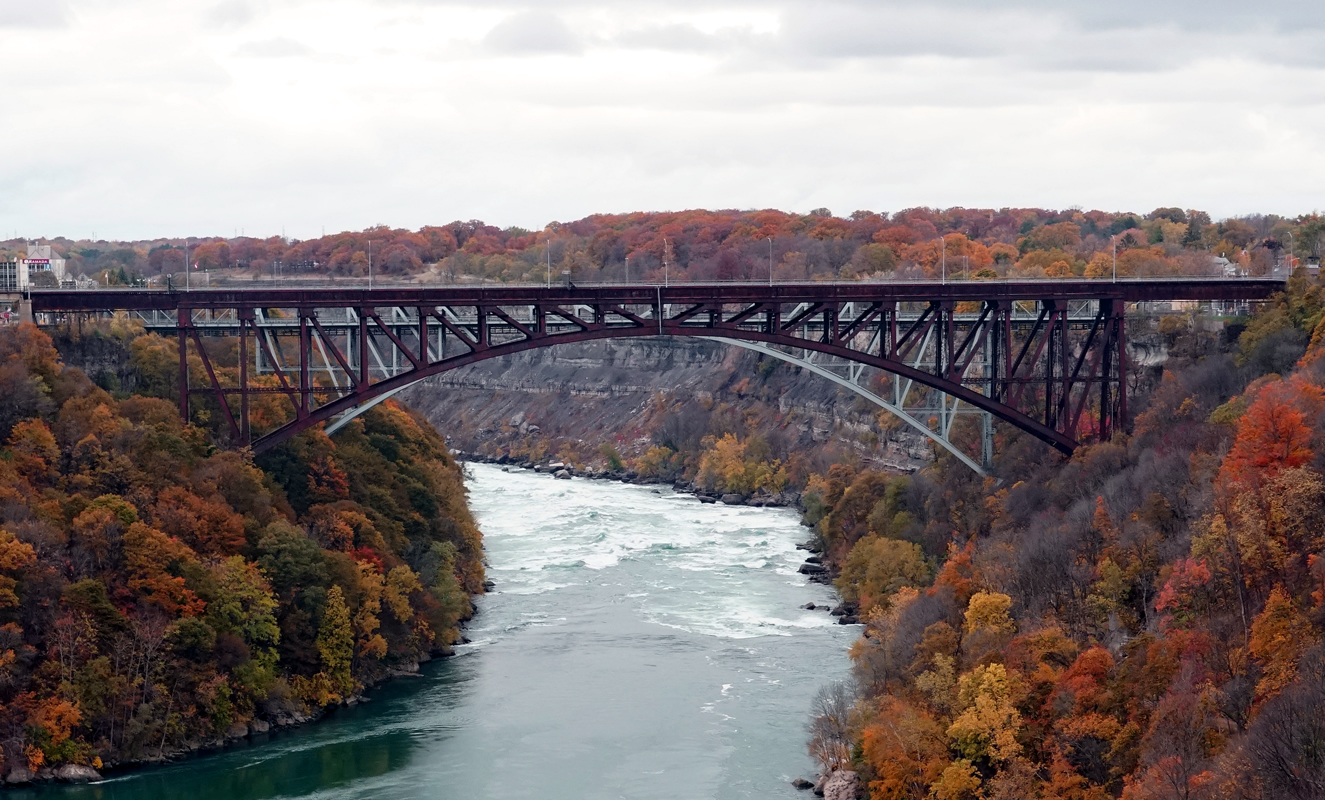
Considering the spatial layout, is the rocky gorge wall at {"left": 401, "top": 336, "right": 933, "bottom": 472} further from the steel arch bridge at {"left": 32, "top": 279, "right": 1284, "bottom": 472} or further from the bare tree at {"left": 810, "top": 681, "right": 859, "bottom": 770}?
→ the bare tree at {"left": 810, "top": 681, "right": 859, "bottom": 770}

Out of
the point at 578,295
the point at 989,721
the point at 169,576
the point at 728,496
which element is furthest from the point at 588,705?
the point at 728,496

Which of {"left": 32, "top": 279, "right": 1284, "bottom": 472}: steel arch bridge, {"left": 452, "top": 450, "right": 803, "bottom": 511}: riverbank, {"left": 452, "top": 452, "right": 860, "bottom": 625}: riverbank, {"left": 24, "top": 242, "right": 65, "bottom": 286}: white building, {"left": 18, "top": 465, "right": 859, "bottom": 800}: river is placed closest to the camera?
{"left": 18, "top": 465, "right": 859, "bottom": 800}: river

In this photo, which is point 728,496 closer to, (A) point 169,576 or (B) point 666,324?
(B) point 666,324

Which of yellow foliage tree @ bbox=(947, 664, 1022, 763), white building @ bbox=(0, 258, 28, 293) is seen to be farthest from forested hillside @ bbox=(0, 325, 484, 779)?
yellow foliage tree @ bbox=(947, 664, 1022, 763)

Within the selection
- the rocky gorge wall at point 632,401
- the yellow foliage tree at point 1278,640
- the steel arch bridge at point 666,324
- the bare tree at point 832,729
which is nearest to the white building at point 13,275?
the steel arch bridge at point 666,324

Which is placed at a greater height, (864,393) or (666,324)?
(666,324)

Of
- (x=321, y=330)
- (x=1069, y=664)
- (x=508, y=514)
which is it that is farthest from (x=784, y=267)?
(x=1069, y=664)
